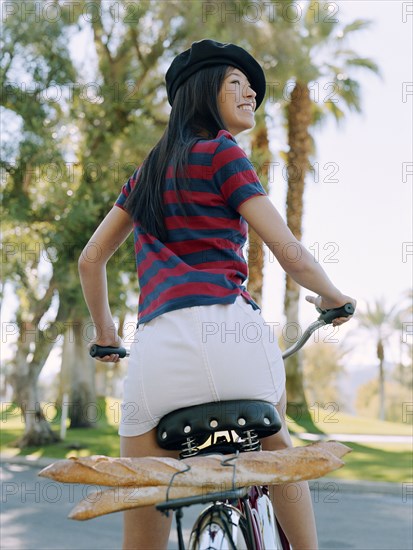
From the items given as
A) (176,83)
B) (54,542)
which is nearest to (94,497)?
(176,83)

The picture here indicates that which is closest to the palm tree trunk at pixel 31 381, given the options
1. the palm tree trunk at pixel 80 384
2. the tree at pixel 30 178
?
the tree at pixel 30 178

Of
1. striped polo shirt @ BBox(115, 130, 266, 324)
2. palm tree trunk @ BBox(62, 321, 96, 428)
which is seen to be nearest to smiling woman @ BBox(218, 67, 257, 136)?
striped polo shirt @ BBox(115, 130, 266, 324)

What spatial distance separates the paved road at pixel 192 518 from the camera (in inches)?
267

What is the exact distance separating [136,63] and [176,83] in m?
16.1

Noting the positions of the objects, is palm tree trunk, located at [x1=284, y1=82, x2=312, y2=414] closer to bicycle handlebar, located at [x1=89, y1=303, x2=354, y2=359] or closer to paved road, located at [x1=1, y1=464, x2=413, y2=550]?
paved road, located at [x1=1, y1=464, x2=413, y2=550]

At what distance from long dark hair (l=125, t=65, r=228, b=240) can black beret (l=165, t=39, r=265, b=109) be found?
0.06 feet

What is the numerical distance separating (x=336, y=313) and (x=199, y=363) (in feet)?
1.71

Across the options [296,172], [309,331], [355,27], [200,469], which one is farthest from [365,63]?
[200,469]

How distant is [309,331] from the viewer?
301 cm

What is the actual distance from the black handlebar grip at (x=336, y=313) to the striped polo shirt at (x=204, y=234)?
30 cm

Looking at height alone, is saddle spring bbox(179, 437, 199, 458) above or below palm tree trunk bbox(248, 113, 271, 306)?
below

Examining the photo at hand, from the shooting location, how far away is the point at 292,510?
2.61 m

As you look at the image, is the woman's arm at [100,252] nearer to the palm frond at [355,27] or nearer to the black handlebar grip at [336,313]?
the black handlebar grip at [336,313]

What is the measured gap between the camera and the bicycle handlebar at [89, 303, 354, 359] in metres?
2.63
